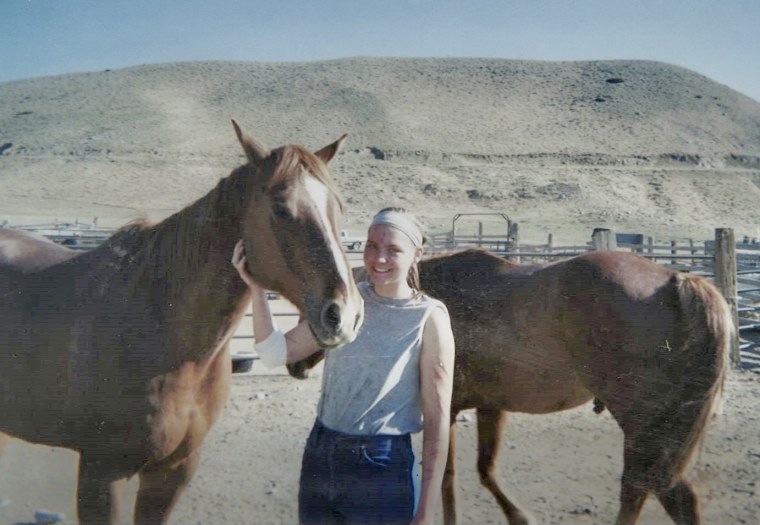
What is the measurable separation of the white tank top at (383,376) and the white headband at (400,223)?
0.20 m

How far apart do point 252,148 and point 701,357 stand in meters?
2.59

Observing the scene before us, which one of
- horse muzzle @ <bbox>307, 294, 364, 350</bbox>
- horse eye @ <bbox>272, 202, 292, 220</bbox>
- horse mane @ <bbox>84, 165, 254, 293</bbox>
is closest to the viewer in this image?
horse muzzle @ <bbox>307, 294, 364, 350</bbox>

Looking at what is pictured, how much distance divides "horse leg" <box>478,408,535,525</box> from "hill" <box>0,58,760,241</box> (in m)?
2.54

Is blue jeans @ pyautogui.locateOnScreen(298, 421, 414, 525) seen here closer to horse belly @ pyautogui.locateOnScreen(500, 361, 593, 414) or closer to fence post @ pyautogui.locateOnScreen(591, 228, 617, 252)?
horse belly @ pyautogui.locateOnScreen(500, 361, 593, 414)

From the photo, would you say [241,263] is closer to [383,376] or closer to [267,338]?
[267,338]

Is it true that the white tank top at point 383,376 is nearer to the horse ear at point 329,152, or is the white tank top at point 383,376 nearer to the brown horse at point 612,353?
the horse ear at point 329,152

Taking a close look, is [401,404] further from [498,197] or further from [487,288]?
[498,197]

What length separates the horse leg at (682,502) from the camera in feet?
8.87

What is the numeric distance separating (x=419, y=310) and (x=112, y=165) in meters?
16.0

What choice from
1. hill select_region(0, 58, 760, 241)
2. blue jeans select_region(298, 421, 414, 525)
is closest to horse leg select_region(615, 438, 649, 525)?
blue jeans select_region(298, 421, 414, 525)

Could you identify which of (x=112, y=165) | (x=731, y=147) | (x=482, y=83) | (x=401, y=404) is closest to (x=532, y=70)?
(x=482, y=83)

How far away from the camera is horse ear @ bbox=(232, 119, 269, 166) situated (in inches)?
76.2

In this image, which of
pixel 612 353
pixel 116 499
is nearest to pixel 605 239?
pixel 612 353

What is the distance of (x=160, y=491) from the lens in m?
2.40
